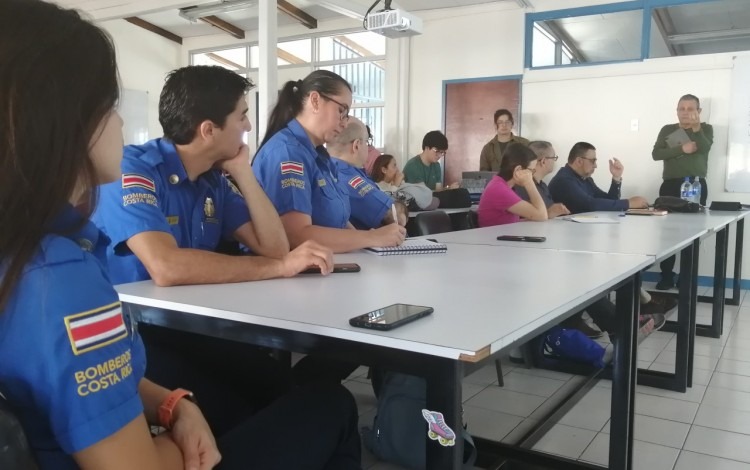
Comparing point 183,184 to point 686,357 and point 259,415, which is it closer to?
point 259,415

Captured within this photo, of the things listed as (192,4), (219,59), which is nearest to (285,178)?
(192,4)

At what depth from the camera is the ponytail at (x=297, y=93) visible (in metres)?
2.02

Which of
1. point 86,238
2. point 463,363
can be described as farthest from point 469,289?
point 86,238

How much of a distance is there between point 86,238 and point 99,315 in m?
0.13

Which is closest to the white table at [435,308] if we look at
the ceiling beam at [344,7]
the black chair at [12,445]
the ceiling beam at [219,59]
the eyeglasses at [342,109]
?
the black chair at [12,445]

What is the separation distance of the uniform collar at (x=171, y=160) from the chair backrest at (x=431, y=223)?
1581mm

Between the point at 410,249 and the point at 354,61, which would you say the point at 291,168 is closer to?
the point at 410,249

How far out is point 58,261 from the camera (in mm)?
610

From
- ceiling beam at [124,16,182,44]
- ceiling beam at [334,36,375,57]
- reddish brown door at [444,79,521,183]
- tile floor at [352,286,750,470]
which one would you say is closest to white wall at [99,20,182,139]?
ceiling beam at [124,16,182,44]

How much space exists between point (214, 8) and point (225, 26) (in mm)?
947

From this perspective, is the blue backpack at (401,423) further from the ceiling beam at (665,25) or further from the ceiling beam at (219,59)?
the ceiling beam at (219,59)

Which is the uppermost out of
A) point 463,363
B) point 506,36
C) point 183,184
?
point 506,36

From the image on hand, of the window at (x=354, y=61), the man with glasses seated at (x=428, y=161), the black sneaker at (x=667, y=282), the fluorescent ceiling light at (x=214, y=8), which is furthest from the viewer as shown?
the window at (x=354, y=61)

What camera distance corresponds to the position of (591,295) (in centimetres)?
125
